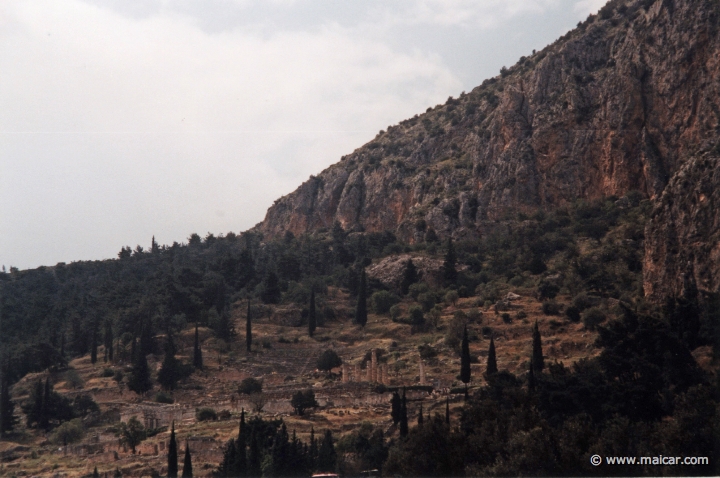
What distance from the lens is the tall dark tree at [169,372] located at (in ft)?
218

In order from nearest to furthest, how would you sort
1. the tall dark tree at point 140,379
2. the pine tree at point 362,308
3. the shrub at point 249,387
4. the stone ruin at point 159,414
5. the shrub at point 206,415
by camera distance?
the shrub at point 206,415 < the stone ruin at point 159,414 < the shrub at point 249,387 < the tall dark tree at point 140,379 < the pine tree at point 362,308

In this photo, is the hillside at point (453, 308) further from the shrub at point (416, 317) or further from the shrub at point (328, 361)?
the shrub at point (328, 361)

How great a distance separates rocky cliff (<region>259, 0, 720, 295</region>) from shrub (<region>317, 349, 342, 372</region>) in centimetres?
2161

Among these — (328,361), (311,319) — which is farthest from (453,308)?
(328,361)

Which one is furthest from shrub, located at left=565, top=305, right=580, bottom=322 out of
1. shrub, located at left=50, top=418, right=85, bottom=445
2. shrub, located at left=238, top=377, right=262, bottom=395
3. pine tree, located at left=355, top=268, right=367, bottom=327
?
shrub, located at left=50, top=418, right=85, bottom=445

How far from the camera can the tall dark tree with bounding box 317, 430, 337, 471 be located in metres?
42.2

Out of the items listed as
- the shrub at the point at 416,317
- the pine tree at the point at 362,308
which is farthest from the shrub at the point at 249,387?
the pine tree at the point at 362,308

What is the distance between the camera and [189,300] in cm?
8575

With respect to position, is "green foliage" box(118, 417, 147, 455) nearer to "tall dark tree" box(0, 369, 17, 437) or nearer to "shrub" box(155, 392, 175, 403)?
"shrub" box(155, 392, 175, 403)

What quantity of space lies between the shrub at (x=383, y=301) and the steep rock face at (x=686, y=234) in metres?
24.1

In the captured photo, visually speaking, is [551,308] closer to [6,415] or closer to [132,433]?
[132,433]

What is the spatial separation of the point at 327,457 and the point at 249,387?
783 inches

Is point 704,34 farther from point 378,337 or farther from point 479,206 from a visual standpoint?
point 378,337

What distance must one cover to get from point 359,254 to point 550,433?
6234 cm
